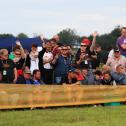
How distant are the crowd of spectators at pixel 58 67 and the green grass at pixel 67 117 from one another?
1.66 metres

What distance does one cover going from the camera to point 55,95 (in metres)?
11.4

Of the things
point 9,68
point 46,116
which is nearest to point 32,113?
point 46,116

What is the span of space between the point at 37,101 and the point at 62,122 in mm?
2490

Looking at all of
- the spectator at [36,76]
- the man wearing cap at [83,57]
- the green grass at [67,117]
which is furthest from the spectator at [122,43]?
the green grass at [67,117]

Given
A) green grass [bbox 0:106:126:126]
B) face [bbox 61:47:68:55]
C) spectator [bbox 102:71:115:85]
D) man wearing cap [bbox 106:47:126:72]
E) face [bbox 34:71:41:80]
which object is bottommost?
green grass [bbox 0:106:126:126]

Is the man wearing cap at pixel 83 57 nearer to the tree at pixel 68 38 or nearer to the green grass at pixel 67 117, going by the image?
the green grass at pixel 67 117

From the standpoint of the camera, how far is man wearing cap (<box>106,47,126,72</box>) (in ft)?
42.5

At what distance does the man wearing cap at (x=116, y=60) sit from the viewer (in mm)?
12952

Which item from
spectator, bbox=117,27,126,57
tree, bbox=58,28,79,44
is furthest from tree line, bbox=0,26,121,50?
spectator, bbox=117,27,126,57

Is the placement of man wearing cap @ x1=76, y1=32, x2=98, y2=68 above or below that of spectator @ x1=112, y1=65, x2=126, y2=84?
above

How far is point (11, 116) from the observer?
9484mm

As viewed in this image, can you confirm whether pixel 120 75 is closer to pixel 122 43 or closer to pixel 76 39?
pixel 122 43

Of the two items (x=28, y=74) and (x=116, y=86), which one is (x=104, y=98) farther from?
(x=28, y=74)

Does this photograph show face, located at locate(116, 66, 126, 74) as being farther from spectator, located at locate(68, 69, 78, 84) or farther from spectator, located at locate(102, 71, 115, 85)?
spectator, located at locate(68, 69, 78, 84)
